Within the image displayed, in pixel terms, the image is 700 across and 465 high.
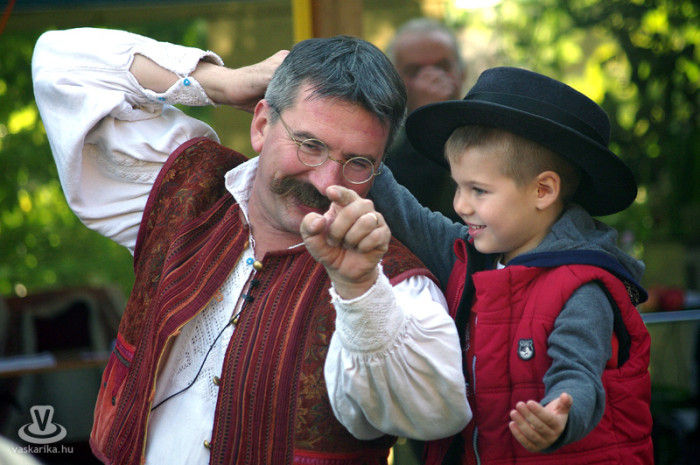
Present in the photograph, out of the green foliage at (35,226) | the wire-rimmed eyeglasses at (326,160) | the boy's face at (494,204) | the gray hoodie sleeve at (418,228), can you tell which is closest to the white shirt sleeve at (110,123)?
the wire-rimmed eyeglasses at (326,160)

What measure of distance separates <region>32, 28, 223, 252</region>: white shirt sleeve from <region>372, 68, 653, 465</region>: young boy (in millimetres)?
804

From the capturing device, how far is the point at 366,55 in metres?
1.95

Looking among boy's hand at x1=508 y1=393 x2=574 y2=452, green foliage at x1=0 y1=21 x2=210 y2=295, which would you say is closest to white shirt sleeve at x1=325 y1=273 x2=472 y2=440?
boy's hand at x1=508 y1=393 x2=574 y2=452

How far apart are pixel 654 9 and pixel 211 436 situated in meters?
3.44

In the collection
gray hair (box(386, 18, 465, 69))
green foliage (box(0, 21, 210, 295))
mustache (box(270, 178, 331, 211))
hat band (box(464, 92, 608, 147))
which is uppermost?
gray hair (box(386, 18, 465, 69))

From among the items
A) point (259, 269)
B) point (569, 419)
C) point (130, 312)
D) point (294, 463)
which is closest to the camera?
point (569, 419)

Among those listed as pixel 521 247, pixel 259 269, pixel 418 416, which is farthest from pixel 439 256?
pixel 418 416

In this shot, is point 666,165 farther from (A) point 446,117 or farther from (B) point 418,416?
(B) point 418,416

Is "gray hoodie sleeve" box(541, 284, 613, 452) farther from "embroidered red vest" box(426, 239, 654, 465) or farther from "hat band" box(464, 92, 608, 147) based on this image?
"hat band" box(464, 92, 608, 147)

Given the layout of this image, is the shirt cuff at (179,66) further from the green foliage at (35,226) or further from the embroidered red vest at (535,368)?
the green foliage at (35,226)

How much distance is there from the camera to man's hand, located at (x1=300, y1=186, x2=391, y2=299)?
1.41 meters

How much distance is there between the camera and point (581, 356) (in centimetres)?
157

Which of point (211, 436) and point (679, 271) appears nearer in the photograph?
point (211, 436)

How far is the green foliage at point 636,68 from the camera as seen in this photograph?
13.5 feet
